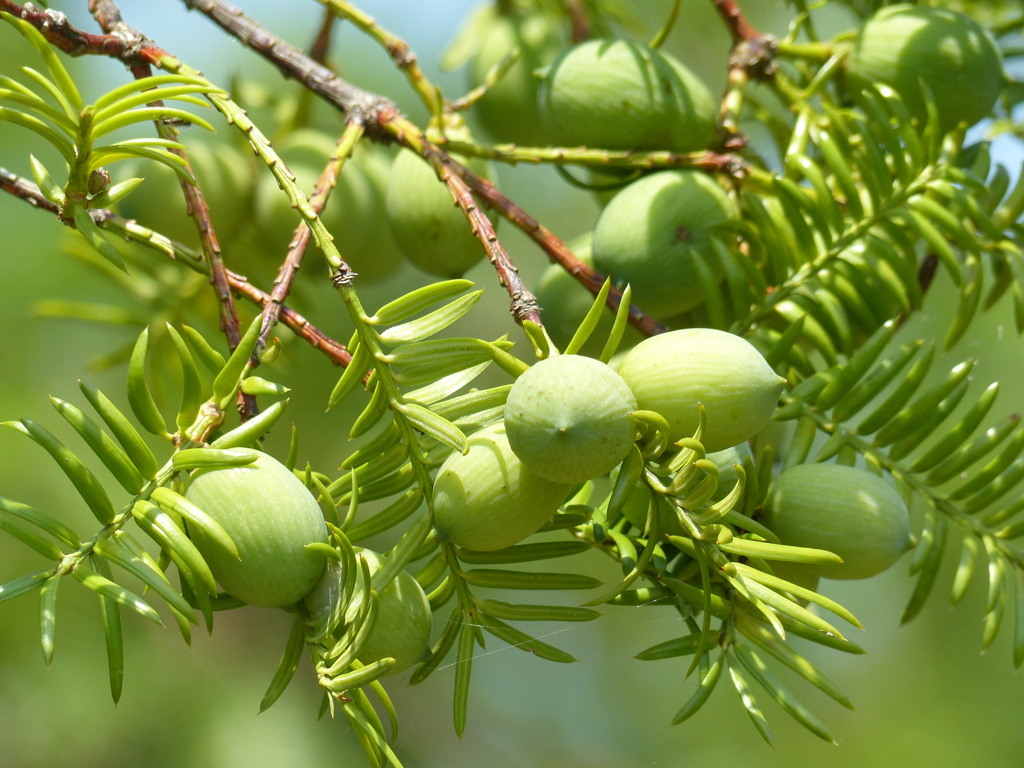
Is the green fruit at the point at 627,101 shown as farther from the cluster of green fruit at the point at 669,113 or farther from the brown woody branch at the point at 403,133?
the brown woody branch at the point at 403,133

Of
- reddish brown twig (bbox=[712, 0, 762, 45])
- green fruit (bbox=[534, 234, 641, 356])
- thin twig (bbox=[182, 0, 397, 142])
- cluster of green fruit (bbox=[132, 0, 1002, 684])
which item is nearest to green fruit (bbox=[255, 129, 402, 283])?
cluster of green fruit (bbox=[132, 0, 1002, 684])

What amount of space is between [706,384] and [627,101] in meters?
0.45

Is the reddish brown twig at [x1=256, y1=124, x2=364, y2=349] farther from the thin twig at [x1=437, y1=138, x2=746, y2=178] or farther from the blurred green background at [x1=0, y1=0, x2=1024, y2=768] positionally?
the blurred green background at [x1=0, y1=0, x2=1024, y2=768]

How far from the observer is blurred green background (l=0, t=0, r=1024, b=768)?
5.23 feet

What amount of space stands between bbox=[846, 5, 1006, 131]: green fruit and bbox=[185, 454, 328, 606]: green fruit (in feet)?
2.50

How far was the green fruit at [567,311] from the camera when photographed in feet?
2.63

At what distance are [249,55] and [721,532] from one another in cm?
189

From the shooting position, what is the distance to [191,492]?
52 cm

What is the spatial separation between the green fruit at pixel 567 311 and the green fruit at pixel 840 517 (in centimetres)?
24

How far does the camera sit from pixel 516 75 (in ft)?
3.61

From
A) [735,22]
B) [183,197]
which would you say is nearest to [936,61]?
[735,22]

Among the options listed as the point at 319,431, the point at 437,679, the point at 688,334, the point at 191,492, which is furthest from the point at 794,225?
the point at 437,679

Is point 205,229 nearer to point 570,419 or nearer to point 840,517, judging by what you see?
point 570,419

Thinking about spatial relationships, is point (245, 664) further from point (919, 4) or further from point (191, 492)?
point (919, 4)
